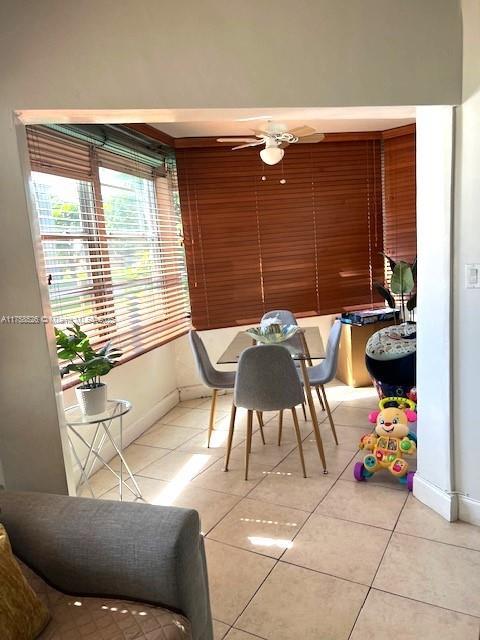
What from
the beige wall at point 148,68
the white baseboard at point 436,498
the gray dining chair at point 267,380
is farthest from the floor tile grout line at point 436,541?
the beige wall at point 148,68

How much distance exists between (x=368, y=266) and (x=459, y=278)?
8.55ft

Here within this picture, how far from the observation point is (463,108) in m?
1.92

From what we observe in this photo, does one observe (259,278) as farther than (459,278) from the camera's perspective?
Yes

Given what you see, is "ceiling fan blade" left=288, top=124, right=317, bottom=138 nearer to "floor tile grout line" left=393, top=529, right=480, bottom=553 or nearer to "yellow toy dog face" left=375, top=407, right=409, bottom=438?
"yellow toy dog face" left=375, top=407, right=409, bottom=438

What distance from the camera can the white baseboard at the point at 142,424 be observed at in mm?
3100

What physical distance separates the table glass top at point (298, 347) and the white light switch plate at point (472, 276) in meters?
1.01

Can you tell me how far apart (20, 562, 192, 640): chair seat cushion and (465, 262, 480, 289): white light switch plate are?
170 cm

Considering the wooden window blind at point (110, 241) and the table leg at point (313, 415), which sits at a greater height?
the wooden window blind at point (110, 241)

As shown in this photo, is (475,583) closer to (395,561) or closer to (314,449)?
(395,561)

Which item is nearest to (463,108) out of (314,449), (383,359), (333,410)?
(383,359)

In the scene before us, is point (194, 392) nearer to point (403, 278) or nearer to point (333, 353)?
point (333, 353)

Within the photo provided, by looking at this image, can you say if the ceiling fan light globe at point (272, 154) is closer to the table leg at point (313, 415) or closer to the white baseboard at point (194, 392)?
the table leg at point (313, 415)

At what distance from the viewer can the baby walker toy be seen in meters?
2.52

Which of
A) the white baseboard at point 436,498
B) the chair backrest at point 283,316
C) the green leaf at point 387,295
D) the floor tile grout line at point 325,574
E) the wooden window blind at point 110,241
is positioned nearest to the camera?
the floor tile grout line at point 325,574
